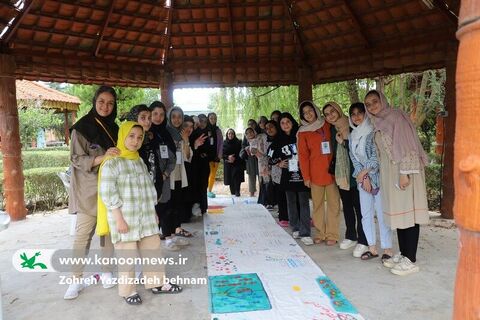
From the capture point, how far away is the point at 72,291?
278 centimetres

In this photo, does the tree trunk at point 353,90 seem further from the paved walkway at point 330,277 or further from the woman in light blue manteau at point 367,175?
the woman in light blue manteau at point 367,175

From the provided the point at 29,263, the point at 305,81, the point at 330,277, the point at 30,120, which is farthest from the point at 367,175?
the point at 30,120

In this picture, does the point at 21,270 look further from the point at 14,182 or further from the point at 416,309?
the point at 416,309

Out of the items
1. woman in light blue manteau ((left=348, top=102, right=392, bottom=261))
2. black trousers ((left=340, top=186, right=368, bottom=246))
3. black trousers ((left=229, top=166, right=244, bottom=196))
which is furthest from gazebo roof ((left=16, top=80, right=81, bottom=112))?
woman in light blue manteau ((left=348, top=102, right=392, bottom=261))

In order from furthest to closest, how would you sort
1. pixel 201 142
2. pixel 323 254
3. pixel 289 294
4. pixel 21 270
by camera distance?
pixel 201 142 → pixel 323 254 → pixel 21 270 → pixel 289 294

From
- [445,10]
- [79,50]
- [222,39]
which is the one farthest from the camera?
[222,39]

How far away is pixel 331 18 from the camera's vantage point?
19.9 ft

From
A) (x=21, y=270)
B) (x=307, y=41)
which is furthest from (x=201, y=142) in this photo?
(x=307, y=41)

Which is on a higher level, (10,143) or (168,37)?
(168,37)

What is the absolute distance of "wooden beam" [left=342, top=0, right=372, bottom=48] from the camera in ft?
18.8

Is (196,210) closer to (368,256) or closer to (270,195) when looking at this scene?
(270,195)

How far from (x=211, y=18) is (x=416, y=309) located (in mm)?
5390

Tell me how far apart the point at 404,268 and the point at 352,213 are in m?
0.83

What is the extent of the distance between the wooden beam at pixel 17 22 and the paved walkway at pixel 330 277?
298 cm
